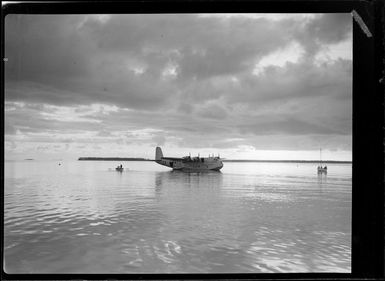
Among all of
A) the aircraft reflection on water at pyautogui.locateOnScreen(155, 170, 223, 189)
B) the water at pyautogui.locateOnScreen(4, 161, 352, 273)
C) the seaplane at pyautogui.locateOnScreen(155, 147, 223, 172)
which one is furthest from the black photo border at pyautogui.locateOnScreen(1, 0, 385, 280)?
the seaplane at pyautogui.locateOnScreen(155, 147, 223, 172)

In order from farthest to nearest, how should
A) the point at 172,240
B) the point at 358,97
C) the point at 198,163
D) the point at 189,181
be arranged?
the point at 198,163 < the point at 189,181 < the point at 172,240 < the point at 358,97

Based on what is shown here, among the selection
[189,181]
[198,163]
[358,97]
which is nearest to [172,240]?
[358,97]

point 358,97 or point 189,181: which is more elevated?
point 358,97

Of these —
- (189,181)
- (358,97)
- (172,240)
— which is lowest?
(189,181)

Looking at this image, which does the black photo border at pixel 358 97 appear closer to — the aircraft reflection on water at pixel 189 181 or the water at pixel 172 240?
the water at pixel 172 240

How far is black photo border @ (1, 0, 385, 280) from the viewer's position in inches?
Answer: 102

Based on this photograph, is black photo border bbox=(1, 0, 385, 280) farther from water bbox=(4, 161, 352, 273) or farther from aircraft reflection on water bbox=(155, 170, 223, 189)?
aircraft reflection on water bbox=(155, 170, 223, 189)

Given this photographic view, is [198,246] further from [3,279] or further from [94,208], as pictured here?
[94,208]

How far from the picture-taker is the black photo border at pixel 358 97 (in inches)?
102

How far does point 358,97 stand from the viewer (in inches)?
107

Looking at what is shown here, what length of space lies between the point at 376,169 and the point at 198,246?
155 inches

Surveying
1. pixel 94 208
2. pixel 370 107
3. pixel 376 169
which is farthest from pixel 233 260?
pixel 94 208

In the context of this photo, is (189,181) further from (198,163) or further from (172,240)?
(172,240)

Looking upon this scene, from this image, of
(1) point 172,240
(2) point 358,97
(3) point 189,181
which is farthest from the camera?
(3) point 189,181
